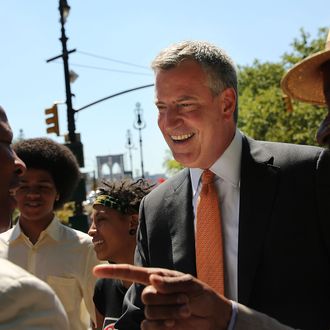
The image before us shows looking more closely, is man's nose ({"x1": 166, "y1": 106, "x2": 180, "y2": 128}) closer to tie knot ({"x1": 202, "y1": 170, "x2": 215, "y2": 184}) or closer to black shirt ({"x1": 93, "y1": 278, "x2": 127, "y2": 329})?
tie knot ({"x1": 202, "y1": 170, "x2": 215, "y2": 184})

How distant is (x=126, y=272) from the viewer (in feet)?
6.17

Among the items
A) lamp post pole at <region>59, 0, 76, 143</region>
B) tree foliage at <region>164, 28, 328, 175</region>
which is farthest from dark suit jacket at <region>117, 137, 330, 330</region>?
tree foliage at <region>164, 28, 328, 175</region>

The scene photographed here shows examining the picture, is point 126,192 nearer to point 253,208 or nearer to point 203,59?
point 203,59

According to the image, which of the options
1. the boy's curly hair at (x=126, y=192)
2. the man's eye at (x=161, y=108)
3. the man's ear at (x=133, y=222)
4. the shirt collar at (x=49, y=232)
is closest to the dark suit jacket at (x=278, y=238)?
the man's eye at (x=161, y=108)

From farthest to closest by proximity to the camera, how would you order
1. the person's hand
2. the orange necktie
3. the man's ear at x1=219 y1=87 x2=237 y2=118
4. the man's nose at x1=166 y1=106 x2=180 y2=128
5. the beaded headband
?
the beaded headband < the man's ear at x1=219 y1=87 x2=237 y2=118 < the man's nose at x1=166 y1=106 x2=180 y2=128 < the orange necktie < the person's hand

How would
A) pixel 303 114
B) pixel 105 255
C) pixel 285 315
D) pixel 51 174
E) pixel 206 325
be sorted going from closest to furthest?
pixel 206 325
pixel 285 315
pixel 105 255
pixel 51 174
pixel 303 114

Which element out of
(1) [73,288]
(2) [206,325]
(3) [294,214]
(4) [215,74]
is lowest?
(1) [73,288]

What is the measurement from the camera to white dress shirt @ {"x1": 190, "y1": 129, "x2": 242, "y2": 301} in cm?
283

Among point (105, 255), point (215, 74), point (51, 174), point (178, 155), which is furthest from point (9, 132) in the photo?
point (51, 174)

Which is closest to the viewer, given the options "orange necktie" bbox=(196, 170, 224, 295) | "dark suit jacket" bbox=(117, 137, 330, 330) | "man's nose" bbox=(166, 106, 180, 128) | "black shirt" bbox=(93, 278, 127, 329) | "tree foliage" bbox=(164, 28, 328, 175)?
"dark suit jacket" bbox=(117, 137, 330, 330)

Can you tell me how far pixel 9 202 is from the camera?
2262mm

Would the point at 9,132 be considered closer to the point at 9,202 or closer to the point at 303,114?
the point at 9,202

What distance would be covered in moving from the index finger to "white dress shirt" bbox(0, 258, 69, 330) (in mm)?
239

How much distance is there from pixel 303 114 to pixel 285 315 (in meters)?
26.4
